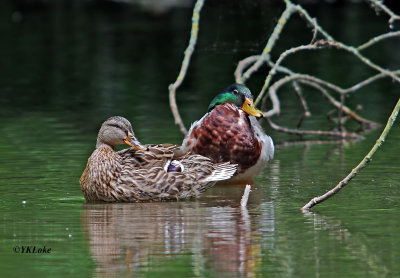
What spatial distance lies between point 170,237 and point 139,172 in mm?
1907

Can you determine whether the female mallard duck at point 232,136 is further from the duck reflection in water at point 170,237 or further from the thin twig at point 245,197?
the thin twig at point 245,197

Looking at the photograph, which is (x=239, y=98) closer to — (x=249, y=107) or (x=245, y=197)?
(x=249, y=107)

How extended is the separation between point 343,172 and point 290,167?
27.4 inches

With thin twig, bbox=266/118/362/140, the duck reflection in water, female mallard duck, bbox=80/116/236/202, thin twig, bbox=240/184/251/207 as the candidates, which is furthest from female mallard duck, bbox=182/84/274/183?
thin twig, bbox=266/118/362/140

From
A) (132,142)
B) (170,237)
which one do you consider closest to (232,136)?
(132,142)

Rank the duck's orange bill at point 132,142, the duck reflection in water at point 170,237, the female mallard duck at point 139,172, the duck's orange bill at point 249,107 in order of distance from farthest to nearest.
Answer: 1. the duck's orange bill at point 249,107
2. the duck's orange bill at point 132,142
3. the female mallard duck at point 139,172
4. the duck reflection in water at point 170,237

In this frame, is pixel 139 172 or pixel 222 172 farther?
pixel 222 172

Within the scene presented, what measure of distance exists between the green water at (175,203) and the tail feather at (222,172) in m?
0.19

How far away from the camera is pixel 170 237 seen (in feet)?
25.6

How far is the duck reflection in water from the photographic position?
22.7 ft

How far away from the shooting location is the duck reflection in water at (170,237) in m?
6.92

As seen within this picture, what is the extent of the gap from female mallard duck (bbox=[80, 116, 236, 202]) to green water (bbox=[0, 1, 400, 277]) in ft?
0.54

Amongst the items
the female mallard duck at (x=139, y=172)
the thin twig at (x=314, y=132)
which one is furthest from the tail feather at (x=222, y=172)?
the thin twig at (x=314, y=132)

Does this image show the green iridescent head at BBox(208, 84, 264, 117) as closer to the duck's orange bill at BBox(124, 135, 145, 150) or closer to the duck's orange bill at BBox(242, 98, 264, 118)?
the duck's orange bill at BBox(242, 98, 264, 118)
